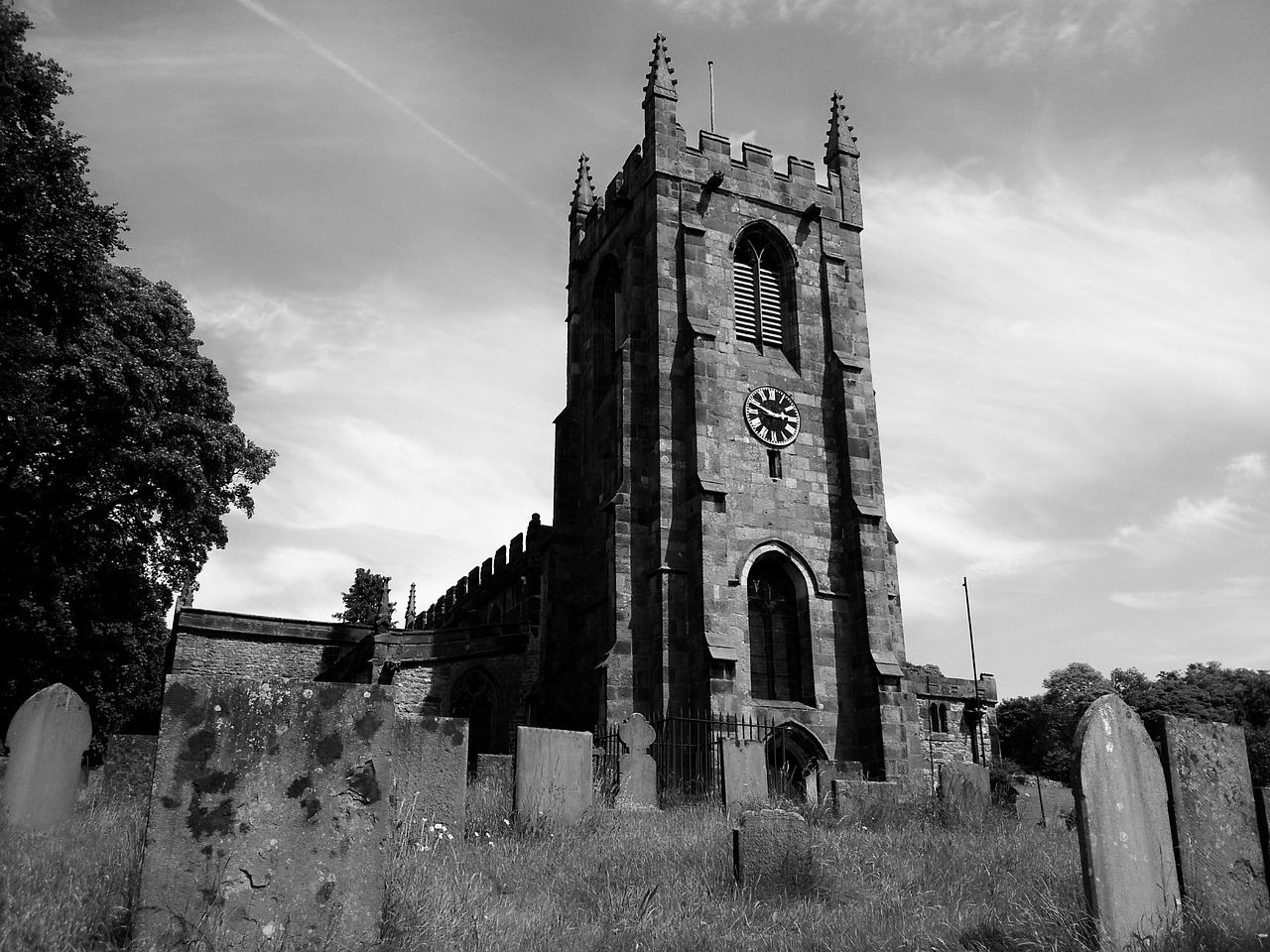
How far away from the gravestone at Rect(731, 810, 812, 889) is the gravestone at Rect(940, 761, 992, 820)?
441cm

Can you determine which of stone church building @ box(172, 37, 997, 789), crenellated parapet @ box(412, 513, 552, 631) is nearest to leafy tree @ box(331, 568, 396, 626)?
crenellated parapet @ box(412, 513, 552, 631)

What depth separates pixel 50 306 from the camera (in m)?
16.1

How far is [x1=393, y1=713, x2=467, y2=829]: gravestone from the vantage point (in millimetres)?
9070

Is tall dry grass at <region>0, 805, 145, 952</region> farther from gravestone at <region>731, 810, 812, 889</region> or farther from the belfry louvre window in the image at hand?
the belfry louvre window

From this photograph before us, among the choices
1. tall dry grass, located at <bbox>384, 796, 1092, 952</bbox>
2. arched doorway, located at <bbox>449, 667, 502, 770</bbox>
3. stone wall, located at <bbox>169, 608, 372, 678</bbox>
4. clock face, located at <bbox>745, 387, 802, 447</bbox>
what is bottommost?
tall dry grass, located at <bbox>384, 796, 1092, 952</bbox>

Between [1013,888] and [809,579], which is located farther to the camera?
[809,579]

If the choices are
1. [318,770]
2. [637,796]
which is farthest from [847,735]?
[318,770]

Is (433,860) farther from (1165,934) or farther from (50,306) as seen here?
(50,306)

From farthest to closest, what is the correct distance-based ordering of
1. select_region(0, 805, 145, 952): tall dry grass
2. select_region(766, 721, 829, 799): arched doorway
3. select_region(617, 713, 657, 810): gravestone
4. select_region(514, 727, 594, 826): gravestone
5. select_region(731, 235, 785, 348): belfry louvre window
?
1. select_region(731, 235, 785, 348): belfry louvre window
2. select_region(766, 721, 829, 799): arched doorway
3. select_region(617, 713, 657, 810): gravestone
4. select_region(514, 727, 594, 826): gravestone
5. select_region(0, 805, 145, 952): tall dry grass

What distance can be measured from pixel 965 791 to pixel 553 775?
4856mm

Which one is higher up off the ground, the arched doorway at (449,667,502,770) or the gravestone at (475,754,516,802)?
the arched doorway at (449,667,502,770)

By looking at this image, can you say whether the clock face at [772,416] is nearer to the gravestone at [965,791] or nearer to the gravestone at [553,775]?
the gravestone at [965,791]

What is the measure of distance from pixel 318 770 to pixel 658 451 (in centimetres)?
1597

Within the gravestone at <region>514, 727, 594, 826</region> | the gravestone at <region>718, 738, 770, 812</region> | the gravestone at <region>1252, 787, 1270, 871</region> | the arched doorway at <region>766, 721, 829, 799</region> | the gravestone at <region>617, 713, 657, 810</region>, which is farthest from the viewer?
the arched doorway at <region>766, 721, 829, 799</region>
